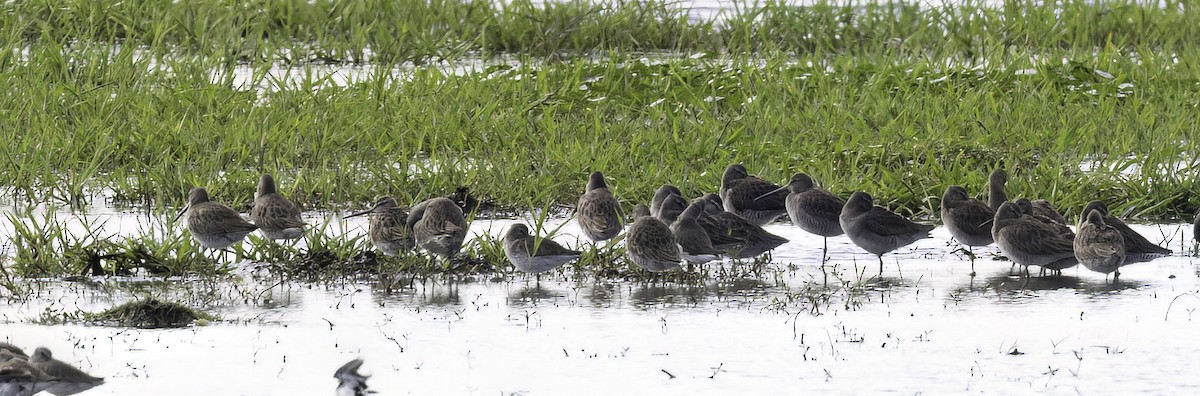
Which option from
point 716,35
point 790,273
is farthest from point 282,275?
point 716,35

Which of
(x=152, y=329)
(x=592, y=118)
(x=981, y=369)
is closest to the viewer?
(x=981, y=369)

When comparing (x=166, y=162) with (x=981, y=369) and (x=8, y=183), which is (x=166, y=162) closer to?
(x=8, y=183)

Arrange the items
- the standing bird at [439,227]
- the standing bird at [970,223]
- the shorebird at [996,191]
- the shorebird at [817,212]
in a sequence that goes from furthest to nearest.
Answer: the shorebird at [996,191] < the shorebird at [817,212] < the standing bird at [970,223] < the standing bird at [439,227]

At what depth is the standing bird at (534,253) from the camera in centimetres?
738

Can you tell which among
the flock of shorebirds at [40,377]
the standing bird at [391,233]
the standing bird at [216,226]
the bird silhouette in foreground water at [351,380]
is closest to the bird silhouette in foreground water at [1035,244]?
the standing bird at [391,233]

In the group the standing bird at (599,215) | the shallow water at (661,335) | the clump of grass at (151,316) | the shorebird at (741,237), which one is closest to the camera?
the shallow water at (661,335)

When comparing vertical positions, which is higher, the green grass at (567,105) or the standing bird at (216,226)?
the green grass at (567,105)

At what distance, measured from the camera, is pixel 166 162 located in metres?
9.91

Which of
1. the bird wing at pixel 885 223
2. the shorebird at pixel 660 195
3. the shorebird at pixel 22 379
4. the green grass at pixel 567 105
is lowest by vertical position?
the shorebird at pixel 22 379

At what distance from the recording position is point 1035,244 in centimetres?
757

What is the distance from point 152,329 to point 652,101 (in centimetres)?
683

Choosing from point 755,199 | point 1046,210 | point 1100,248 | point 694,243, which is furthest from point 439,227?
point 1046,210

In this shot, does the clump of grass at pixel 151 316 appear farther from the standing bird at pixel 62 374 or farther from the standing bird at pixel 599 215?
the standing bird at pixel 599 215

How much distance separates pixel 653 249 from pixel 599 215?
106cm
